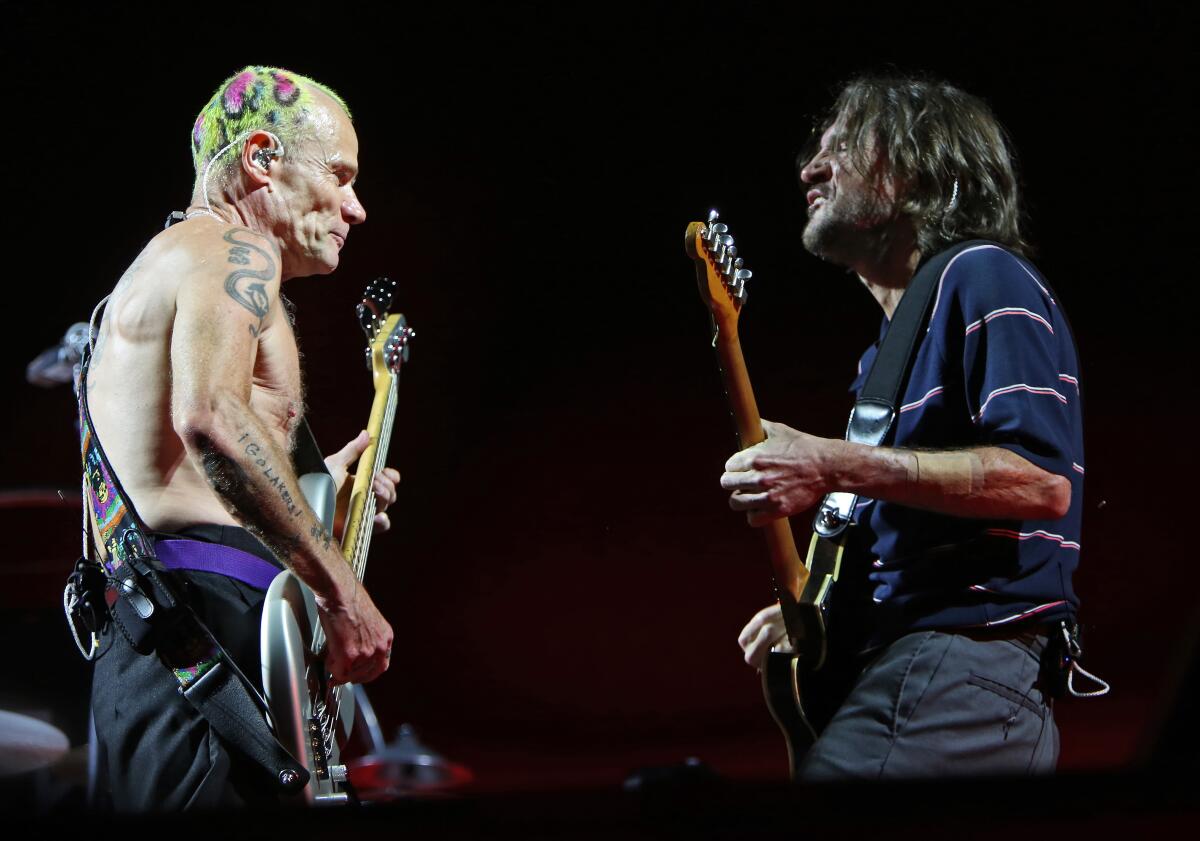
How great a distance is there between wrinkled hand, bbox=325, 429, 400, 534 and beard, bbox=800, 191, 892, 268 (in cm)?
109

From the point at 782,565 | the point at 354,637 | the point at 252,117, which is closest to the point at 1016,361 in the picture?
the point at 782,565

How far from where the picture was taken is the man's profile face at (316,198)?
7.56 ft

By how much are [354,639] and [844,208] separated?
4.59ft

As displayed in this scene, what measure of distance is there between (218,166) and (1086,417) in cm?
280

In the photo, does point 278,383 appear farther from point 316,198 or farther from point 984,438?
point 984,438

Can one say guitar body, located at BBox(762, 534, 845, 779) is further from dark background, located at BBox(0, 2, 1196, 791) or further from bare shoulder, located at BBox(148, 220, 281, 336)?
dark background, located at BBox(0, 2, 1196, 791)

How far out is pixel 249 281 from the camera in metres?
2.00

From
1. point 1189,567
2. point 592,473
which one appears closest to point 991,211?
point 592,473

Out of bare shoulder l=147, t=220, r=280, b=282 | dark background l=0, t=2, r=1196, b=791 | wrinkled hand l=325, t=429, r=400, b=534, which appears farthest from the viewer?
dark background l=0, t=2, r=1196, b=791

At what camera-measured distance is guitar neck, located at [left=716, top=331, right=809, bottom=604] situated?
205 cm

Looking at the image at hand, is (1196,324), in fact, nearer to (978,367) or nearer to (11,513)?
(978,367)

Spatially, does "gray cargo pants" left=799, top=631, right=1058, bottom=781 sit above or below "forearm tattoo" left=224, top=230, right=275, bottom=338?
below

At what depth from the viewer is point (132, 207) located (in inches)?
127

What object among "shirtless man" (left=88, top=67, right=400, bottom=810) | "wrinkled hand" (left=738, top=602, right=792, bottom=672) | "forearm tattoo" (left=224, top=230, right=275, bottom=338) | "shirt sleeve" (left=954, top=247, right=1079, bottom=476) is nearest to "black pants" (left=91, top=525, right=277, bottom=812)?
"shirtless man" (left=88, top=67, right=400, bottom=810)
